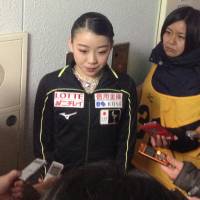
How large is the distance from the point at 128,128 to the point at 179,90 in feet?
1.03

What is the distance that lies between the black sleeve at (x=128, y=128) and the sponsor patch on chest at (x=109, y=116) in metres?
0.03

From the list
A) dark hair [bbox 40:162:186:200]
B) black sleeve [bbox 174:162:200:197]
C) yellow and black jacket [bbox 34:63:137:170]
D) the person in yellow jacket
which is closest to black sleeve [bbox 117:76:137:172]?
yellow and black jacket [bbox 34:63:137:170]

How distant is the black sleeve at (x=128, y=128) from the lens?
1.22 metres

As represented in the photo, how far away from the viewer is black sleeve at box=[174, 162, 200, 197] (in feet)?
3.20

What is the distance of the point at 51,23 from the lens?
1.22 m

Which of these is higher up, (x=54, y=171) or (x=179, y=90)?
(x=179, y=90)

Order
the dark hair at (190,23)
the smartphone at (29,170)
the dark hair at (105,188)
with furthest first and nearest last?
1. the dark hair at (190,23)
2. the smartphone at (29,170)
3. the dark hair at (105,188)

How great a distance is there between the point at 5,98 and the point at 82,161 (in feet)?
1.10

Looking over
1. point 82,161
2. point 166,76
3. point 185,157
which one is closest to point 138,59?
point 166,76

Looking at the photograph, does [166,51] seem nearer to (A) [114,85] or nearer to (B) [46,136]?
(A) [114,85]

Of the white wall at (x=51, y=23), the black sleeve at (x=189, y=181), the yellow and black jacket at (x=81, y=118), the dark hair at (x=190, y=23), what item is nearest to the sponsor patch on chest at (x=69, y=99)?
the yellow and black jacket at (x=81, y=118)

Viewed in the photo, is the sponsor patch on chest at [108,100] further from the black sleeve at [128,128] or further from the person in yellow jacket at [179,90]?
the person in yellow jacket at [179,90]

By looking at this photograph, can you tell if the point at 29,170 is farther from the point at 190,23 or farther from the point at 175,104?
the point at 190,23

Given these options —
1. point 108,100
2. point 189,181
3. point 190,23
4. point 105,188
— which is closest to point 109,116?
point 108,100
